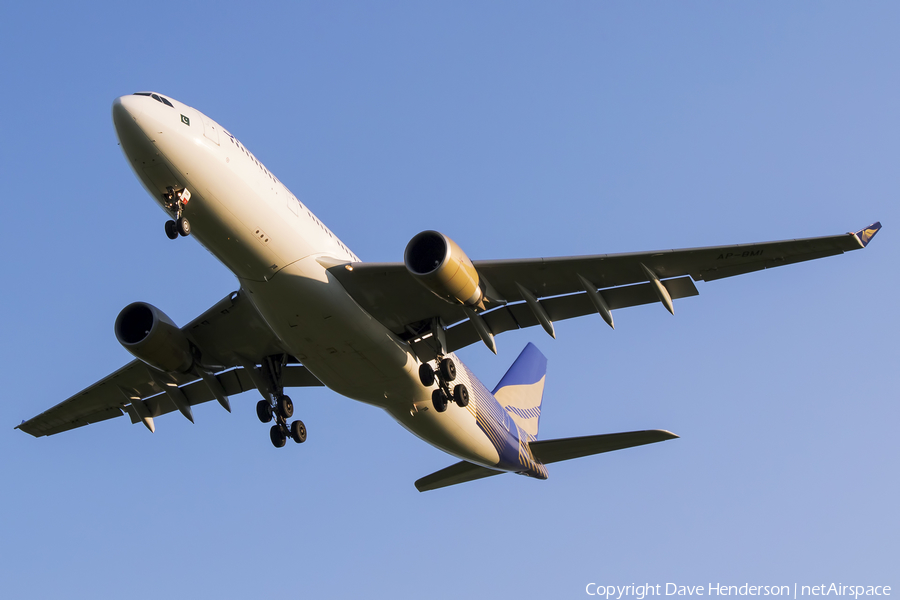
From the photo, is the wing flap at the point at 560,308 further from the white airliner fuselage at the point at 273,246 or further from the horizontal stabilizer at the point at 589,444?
the horizontal stabilizer at the point at 589,444

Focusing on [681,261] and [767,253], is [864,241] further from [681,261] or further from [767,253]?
[681,261]

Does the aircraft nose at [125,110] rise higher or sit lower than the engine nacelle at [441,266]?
higher

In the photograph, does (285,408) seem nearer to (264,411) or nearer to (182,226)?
(264,411)

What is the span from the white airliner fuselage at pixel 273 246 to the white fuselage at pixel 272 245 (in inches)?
0.8

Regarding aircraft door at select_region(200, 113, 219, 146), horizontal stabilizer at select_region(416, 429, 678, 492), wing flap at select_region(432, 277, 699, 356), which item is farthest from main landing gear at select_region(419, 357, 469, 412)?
aircraft door at select_region(200, 113, 219, 146)

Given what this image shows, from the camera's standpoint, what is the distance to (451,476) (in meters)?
26.1

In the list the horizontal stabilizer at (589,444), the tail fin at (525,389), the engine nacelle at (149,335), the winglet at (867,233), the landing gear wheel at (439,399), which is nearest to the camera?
the winglet at (867,233)

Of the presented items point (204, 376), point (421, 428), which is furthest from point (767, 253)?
point (204, 376)

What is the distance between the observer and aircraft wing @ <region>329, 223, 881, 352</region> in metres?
17.2

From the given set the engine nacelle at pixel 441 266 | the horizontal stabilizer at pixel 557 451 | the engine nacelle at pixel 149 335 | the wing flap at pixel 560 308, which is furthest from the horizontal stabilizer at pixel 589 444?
the engine nacelle at pixel 149 335

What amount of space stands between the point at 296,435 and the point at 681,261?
35.5 ft

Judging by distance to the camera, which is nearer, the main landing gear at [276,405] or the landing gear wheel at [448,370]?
the landing gear wheel at [448,370]

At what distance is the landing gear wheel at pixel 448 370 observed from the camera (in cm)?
1980

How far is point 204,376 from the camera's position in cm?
2222
